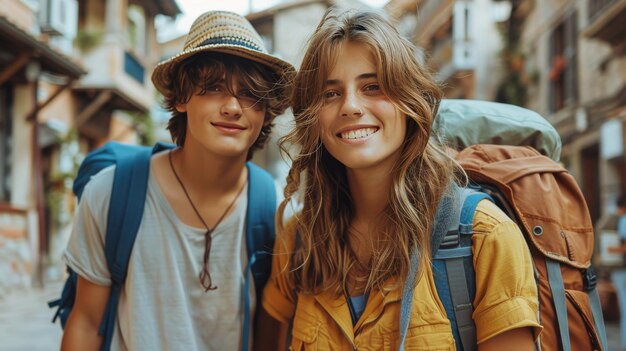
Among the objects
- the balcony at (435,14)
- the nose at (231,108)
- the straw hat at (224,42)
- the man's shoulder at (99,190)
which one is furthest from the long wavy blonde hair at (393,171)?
the balcony at (435,14)

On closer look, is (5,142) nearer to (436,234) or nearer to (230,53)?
(230,53)

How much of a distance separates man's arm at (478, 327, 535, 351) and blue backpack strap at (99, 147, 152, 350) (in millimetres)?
1407

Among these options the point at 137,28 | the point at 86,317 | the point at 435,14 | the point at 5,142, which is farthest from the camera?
the point at 435,14

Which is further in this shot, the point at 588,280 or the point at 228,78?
the point at 228,78

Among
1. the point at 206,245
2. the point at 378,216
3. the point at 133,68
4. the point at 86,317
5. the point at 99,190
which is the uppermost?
the point at 133,68

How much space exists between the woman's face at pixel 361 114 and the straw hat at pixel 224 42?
17.5 inches

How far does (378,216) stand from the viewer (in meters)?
2.15

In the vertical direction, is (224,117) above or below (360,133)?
above

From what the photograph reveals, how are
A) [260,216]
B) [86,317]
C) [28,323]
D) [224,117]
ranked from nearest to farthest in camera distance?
[224,117], [86,317], [260,216], [28,323]

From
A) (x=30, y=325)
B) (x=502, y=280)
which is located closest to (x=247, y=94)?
(x=502, y=280)

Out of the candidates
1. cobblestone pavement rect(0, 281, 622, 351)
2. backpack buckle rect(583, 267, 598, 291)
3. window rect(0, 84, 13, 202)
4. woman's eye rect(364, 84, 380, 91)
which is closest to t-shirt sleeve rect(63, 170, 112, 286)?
woman's eye rect(364, 84, 380, 91)

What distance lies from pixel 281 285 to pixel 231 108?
69 cm

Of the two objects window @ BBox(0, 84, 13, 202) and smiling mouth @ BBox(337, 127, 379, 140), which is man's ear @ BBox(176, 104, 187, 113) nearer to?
smiling mouth @ BBox(337, 127, 379, 140)

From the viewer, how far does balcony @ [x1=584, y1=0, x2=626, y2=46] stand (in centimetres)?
980
